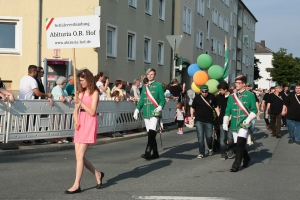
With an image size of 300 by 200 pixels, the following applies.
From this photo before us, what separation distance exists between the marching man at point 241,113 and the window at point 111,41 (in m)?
14.5

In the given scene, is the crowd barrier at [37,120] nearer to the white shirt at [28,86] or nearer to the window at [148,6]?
the white shirt at [28,86]

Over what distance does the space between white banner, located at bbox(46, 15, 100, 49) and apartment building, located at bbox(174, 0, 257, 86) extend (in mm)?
26244

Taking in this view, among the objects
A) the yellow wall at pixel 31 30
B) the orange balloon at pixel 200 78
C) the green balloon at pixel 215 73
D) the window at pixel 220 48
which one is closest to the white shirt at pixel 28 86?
the orange balloon at pixel 200 78

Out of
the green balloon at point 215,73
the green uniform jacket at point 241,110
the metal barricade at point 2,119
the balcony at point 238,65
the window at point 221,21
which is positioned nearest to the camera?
the green uniform jacket at point 241,110

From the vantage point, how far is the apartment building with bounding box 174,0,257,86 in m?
38.8

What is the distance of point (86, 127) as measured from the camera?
7.68 meters

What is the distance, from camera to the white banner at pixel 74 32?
938cm

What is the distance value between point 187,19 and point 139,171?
99.1 feet

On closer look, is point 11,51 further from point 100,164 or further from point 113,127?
point 100,164

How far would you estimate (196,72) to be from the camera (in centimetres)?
1532

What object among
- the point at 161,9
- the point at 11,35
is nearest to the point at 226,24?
the point at 161,9

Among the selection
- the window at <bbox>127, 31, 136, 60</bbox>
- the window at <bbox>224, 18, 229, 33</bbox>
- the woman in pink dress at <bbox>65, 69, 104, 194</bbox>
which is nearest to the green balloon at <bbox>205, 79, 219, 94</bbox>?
the woman in pink dress at <bbox>65, 69, 104, 194</bbox>

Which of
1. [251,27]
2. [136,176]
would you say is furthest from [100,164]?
[251,27]

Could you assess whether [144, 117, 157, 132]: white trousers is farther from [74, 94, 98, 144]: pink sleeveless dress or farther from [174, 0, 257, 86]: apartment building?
[174, 0, 257, 86]: apartment building
